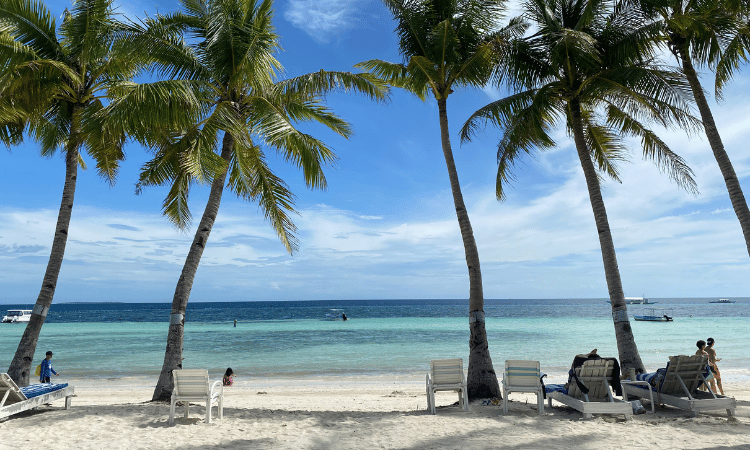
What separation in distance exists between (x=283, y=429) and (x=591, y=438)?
13.0 feet

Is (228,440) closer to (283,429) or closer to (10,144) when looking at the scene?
(283,429)

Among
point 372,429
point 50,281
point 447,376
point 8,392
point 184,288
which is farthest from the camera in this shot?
point 50,281

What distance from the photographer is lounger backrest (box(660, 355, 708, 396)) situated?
696 cm

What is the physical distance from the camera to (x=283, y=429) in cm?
627

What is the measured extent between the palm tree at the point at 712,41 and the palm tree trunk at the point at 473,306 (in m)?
4.57

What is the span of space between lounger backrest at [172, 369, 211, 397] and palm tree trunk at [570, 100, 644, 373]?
6.94 meters

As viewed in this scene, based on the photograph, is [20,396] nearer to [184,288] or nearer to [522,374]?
[184,288]

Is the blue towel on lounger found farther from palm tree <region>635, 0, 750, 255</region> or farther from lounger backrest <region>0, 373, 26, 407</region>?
palm tree <region>635, 0, 750, 255</region>

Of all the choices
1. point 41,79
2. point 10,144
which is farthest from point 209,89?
point 10,144

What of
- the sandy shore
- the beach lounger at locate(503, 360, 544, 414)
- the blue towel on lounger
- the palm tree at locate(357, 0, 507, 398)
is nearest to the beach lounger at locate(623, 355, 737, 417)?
the sandy shore

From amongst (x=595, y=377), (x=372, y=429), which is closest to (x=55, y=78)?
(x=372, y=429)

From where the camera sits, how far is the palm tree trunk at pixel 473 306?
8258 millimetres

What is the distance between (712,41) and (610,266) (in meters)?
4.86

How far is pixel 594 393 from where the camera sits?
703 centimetres
